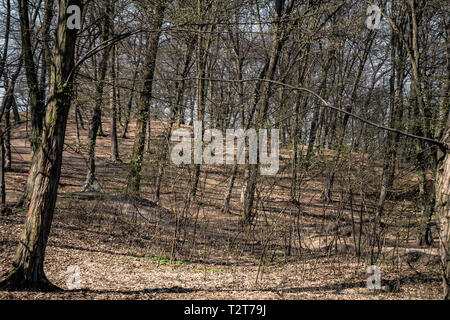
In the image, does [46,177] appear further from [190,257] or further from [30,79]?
[30,79]

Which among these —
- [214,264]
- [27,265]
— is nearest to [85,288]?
[27,265]

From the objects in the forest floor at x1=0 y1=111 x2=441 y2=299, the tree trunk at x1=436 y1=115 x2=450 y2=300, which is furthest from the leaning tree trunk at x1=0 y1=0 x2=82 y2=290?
the tree trunk at x1=436 y1=115 x2=450 y2=300

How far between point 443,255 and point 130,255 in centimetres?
576

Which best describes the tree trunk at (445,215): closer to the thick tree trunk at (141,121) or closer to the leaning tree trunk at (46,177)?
the thick tree trunk at (141,121)

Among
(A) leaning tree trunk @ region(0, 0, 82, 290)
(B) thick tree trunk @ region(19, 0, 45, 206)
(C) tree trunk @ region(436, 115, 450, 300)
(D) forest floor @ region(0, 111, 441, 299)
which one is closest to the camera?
(C) tree trunk @ region(436, 115, 450, 300)

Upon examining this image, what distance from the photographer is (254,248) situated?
9.47 metres

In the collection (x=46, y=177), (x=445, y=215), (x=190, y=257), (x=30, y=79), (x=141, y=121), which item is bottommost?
(x=190, y=257)

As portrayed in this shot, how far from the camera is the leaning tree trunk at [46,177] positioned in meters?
4.58

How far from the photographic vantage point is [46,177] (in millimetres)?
4586

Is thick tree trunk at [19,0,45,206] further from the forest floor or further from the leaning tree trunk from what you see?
the leaning tree trunk

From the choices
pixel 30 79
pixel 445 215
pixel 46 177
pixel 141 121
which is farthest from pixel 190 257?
pixel 30 79

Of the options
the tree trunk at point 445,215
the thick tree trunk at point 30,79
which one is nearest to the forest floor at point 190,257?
the thick tree trunk at point 30,79

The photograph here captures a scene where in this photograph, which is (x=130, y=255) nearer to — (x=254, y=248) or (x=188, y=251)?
(x=188, y=251)

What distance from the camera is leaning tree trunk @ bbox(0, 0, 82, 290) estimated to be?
4582 mm
